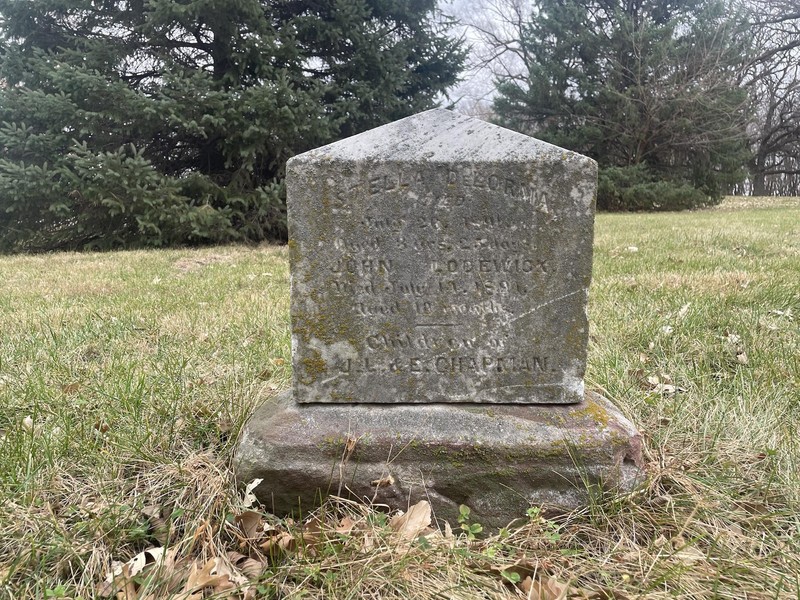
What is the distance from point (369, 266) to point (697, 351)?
218 centimetres

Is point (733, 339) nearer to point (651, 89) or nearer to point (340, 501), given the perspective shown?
point (340, 501)

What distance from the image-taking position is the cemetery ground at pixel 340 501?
60.3 inches

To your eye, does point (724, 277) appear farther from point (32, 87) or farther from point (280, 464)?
point (32, 87)

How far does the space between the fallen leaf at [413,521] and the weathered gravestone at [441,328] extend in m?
0.06

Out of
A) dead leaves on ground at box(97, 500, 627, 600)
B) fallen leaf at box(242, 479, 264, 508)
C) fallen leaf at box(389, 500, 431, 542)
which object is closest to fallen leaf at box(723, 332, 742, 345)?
dead leaves on ground at box(97, 500, 627, 600)

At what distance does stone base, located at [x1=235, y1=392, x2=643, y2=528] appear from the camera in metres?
1.91

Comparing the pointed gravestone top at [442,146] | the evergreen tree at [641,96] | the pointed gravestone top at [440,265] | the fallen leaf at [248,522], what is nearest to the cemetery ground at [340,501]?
the fallen leaf at [248,522]

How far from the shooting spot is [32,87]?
902cm


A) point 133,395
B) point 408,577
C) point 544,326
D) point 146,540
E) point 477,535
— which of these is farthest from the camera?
point 133,395

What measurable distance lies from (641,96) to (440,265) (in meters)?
18.5

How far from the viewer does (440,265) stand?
6.57 ft

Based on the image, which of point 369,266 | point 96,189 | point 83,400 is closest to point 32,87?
point 96,189

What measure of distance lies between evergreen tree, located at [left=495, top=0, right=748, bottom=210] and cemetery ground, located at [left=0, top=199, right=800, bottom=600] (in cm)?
1607

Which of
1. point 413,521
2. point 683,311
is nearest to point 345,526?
point 413,521
